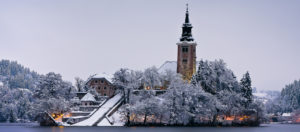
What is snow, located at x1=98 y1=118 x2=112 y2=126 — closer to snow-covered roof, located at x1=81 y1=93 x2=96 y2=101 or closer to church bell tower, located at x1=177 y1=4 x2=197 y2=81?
snow-covered roof, located at x1=81 y1=93 x2=96 y2=101

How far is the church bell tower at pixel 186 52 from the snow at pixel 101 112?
66.7ft

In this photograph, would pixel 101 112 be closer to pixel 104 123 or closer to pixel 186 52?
pixel 104 123

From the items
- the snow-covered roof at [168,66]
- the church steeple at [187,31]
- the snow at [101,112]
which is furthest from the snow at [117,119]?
the church steeple at [187,31]

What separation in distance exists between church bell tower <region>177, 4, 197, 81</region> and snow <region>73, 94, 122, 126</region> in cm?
2032

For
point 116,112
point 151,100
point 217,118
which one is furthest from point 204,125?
point 116,112

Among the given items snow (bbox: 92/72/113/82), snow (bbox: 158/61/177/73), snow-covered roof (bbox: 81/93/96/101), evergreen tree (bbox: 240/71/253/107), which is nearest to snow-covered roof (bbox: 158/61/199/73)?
snow (bbox: 158/61/177/73)

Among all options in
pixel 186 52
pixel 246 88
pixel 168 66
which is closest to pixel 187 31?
pixel 186 52

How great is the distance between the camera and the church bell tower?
5231 inches

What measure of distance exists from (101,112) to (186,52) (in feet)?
106

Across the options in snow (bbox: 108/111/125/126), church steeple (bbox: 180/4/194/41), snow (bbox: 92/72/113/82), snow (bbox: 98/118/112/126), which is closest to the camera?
snow (bbox: 108/111/125/126)

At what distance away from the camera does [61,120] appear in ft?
366

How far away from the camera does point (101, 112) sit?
113 metres

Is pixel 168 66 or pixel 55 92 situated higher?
pixel 168 66

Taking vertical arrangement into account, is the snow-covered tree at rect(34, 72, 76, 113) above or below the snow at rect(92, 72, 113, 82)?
below
